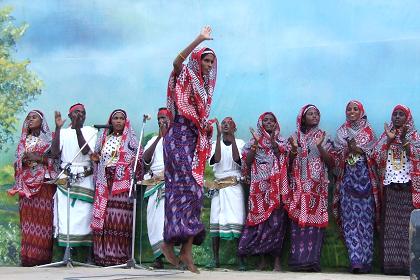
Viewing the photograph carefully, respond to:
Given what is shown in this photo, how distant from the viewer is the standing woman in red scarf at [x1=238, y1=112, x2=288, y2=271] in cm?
880

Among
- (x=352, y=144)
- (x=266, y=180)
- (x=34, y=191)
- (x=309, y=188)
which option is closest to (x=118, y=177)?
(x=34, y=191)

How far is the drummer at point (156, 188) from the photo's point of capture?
9.12 metres

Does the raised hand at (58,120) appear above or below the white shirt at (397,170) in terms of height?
above

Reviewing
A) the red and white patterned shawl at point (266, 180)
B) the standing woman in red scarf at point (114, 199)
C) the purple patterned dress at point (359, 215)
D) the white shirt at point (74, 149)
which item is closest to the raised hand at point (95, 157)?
the standing woman in red scarf at point (114, 199)

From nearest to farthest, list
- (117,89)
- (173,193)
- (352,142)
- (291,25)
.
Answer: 1. (173,193)
2. (352,142)
3. (291,25)
4. (117,89)

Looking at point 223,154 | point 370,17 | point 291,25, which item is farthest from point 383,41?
point 223,154

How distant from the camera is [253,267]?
355 inches

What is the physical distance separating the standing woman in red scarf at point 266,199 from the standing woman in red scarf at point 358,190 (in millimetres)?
611

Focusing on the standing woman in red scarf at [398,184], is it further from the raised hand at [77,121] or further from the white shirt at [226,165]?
the raised hand at [77,121]

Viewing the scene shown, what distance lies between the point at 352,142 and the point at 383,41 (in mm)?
1118

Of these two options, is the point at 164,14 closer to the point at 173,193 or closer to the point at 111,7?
the point at 111,7

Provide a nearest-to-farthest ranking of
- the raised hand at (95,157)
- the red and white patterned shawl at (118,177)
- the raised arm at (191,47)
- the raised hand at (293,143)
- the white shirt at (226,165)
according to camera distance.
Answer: the raised arm at (191,47), the raised hand at (293,143), the white shirt at (226,165), the red and white patterned shawl at (118,177), the raised hand at (95,157)

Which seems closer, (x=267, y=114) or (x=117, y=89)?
(x=267, y=114)

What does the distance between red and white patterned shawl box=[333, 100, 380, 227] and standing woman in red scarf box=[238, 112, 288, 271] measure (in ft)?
1.71
